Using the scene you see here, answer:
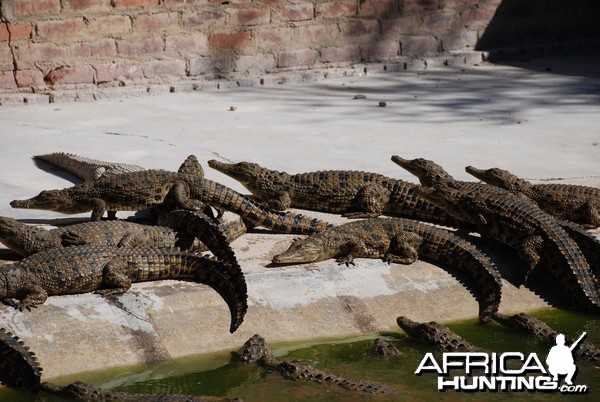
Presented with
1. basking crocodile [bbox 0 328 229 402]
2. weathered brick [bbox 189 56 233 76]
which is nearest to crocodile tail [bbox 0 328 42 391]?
basking crocodile [bbox 0 328 229 402]

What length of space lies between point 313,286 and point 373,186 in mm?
1573

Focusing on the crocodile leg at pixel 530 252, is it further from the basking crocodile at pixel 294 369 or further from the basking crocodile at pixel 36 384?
the basking crocodile at pixel 36 384

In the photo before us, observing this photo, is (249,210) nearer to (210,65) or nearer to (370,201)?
(370,201)

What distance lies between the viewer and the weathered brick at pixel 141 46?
11.7m

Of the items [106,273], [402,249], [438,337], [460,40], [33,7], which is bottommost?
[438,337]

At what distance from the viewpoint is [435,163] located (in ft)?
28.2

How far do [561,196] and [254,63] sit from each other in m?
5.50

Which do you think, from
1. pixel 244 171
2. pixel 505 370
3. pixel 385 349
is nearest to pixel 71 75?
pixel 244 171

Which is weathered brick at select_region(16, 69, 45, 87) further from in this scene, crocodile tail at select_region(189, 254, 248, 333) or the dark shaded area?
the dark shaded area

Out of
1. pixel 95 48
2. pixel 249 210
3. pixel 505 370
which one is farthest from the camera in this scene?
pixel 95 48

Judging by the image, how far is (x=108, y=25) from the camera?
38.2 feet

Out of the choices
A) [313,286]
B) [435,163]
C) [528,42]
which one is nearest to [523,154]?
[435,163]

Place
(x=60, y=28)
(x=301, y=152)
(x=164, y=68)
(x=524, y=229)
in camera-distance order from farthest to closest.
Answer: (x=164, y=68), (x=60, y=28), (x=301, y=152), (x=524, y=229)

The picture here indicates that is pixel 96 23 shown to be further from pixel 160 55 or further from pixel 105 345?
pixel 105 345
